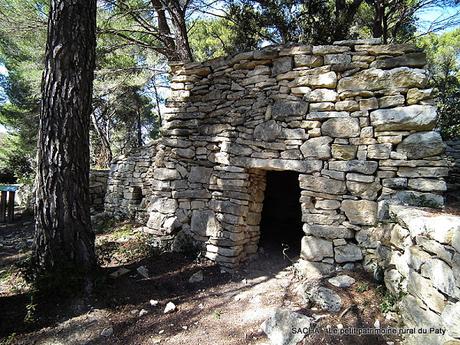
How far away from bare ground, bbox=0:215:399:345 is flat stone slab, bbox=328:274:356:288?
0.18 feet

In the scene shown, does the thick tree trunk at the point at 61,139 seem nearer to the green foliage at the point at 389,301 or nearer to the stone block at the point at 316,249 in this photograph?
the stone block at the point at 316,249

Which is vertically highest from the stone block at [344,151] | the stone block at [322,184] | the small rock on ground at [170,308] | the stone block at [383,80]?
the stone block at [383,80]

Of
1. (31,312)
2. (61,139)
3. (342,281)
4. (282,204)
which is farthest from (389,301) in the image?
(282,204)

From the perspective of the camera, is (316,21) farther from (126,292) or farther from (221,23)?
(126,292)

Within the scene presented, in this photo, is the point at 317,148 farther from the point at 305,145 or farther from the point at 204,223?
the point at 204,223

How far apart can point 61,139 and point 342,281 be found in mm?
3388

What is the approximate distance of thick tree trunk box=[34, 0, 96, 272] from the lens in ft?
10.3

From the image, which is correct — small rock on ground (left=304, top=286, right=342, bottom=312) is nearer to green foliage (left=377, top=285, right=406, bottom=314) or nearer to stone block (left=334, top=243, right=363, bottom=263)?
green foliage (left=377, top=285, right=406, bottom=314)

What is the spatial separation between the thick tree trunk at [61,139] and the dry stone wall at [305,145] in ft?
5.06

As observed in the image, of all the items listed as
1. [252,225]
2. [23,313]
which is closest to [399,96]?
[252,225]

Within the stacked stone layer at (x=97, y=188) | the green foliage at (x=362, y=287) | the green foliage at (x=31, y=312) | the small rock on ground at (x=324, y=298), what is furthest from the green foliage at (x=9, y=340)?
the stacked stone layer at (x=97, y=188)

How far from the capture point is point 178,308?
3.21 metres

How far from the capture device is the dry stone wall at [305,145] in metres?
3.18

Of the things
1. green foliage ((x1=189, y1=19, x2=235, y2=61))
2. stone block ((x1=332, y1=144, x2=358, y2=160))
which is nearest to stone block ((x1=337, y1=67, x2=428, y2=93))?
stone block ((x1=332, y1=144, x2=358, y2=160))
